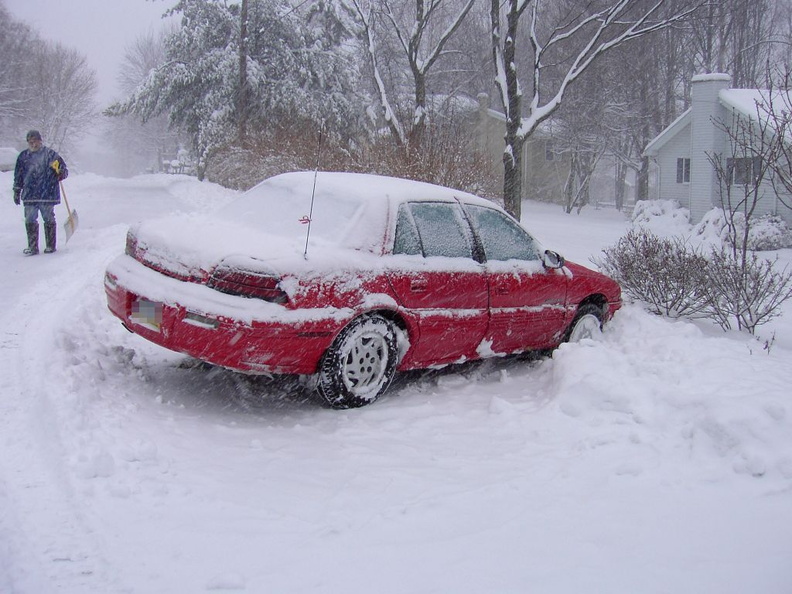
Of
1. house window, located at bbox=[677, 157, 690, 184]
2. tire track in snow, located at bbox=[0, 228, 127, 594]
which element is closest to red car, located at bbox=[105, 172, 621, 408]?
tire track in snow, located at bbox=[0, 228, 127, 594]

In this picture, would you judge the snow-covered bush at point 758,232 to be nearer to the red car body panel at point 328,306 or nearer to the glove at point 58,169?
the red car body panel at point 328,306

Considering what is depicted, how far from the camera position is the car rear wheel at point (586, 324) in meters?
6.28

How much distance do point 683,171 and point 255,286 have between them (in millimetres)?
30081

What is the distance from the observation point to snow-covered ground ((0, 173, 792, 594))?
8.70 feet

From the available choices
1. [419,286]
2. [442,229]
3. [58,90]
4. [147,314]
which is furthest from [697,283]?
[58,90]

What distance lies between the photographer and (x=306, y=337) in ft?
13.7

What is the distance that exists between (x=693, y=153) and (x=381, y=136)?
17.6 metres

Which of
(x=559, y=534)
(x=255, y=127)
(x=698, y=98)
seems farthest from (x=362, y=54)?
(x=559, y=534)

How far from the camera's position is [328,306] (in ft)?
13.9

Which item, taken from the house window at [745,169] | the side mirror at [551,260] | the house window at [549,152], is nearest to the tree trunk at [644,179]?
the house window at [549,152]

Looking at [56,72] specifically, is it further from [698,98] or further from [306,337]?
[306,337]

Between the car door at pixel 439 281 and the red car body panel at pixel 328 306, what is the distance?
1 cm

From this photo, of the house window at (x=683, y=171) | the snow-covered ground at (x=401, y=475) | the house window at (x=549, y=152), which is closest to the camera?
the snow-covered ground at (x=401, y=475)

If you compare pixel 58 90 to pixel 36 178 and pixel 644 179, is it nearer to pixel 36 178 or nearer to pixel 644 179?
pixel 644 179
